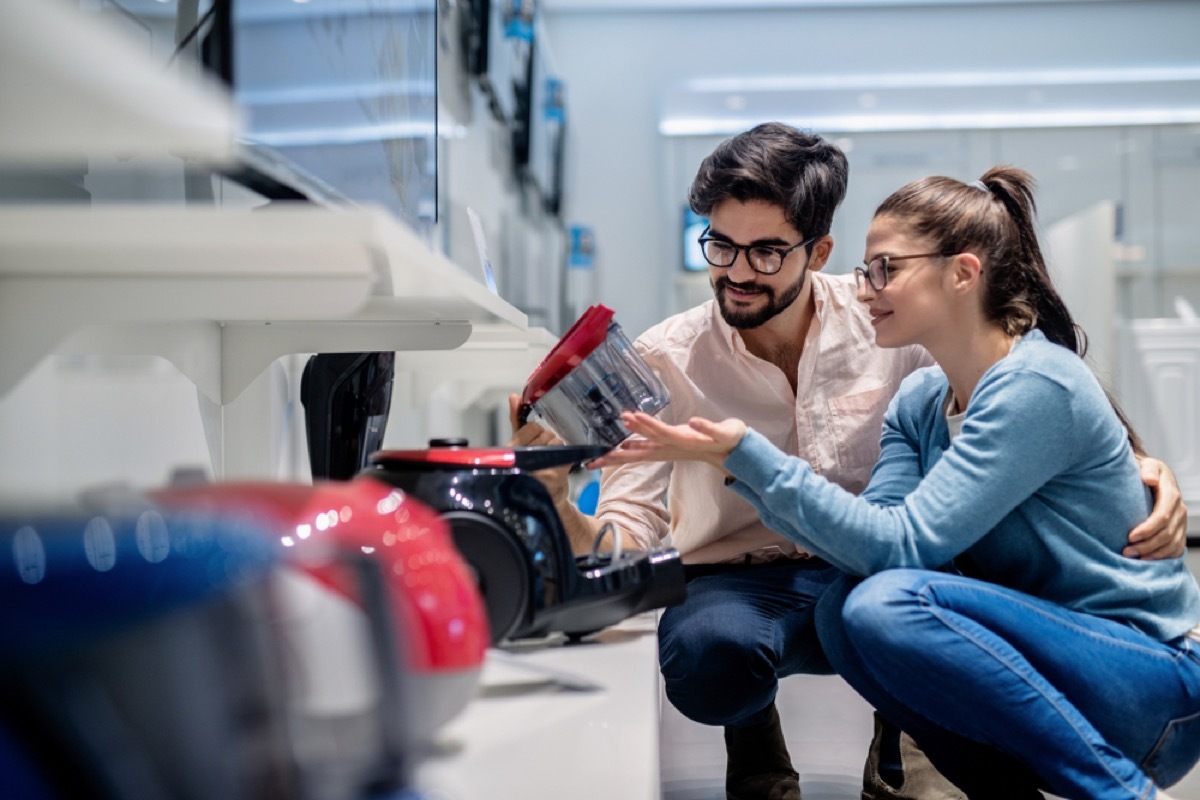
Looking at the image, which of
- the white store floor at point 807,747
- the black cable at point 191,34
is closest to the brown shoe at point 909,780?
the white store floor at point 807,747

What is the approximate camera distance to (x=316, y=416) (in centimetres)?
140

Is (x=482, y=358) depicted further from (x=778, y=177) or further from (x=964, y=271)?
(x=964, y=271)

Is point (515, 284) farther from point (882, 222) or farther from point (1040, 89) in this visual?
point (1040, 89)

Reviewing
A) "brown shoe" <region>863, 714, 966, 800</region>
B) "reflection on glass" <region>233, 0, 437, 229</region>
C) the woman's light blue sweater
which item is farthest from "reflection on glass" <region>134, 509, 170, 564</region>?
"brown shoe" <region>863, 714, 966, 800</region>

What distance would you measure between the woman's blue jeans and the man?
0.90ft

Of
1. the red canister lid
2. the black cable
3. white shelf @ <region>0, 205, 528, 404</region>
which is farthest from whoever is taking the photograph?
the red canister lid

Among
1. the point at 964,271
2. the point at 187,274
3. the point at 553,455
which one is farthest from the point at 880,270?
the point at 187,274

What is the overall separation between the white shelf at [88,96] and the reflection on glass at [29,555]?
171mm

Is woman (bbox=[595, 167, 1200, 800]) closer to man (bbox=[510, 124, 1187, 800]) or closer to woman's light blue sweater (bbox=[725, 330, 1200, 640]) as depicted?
woman's light blue sweater (bbox=[725, 330, 1200, 640])

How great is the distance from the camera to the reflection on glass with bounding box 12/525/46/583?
0.42m

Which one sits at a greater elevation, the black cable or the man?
the black cable

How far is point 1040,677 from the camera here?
1415 millimetres

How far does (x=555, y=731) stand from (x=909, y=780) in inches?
47.4

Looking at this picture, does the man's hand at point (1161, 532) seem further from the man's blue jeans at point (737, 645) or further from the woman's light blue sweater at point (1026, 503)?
the man's blue jeans at point (737, 645)
